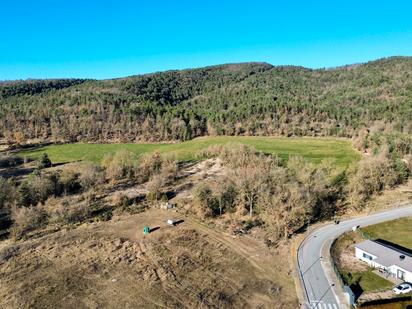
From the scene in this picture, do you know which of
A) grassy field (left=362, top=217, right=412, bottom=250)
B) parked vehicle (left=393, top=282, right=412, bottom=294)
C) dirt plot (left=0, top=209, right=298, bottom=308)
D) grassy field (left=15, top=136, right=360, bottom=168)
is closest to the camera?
parked vehicle (left=393, top=282, right=412, bottom=294)

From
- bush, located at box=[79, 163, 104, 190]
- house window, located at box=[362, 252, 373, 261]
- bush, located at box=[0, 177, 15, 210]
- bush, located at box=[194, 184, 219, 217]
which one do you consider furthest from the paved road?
bush, located at box=[0, 177, 15, 210]

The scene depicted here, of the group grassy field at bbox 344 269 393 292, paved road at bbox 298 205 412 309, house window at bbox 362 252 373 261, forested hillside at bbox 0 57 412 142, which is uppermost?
forested hillside at bbox 0 57 412 142

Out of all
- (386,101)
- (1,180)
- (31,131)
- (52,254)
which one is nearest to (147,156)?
(1,180)

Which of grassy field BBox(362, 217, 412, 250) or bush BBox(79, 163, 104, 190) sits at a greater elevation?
bush BBox(79, 163, 104, 190)

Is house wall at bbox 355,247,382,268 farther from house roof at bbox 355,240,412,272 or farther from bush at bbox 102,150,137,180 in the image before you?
bush at bbox 102,150,137,180

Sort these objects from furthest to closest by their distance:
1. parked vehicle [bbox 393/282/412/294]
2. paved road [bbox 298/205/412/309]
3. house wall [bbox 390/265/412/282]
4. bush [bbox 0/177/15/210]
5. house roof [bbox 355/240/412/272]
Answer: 1. bush [bbox 0/177/15/210]
2. house roof [bbox 355/240/412/272]
3. house wall [bbox 390/265/412/282]
4. parked vehicle [bbox 393/282/412/294]
5. paved road [bbox 298/205/412/309]

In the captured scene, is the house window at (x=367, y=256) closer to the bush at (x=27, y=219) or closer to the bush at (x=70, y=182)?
the bush at (x=27, y=219)

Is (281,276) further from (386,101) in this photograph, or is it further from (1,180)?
(386,101)
